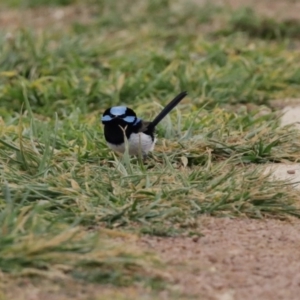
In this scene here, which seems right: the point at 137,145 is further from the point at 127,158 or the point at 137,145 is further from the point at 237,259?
the point at 237,259

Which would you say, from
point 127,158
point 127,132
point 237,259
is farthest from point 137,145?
point 237,259

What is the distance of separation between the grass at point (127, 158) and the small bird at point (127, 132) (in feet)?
0.29

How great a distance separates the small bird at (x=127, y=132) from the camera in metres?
5.48

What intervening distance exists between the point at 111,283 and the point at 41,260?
0.29m

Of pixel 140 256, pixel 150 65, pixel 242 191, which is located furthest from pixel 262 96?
pixel 140 256

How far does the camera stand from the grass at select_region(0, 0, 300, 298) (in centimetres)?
388

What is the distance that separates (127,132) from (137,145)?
124mm

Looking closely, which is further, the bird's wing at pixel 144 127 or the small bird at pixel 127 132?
the bird's wing at pixel 144 127

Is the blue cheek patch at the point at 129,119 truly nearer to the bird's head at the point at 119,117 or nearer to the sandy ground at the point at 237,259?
the bird's head at the point at 119,117

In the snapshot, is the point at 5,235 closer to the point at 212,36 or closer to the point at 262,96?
the point at 262,96

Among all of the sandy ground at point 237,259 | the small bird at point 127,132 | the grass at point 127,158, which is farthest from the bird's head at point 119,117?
the sandy ground at point 237,259

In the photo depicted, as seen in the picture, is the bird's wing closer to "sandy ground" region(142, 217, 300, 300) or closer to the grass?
the grass

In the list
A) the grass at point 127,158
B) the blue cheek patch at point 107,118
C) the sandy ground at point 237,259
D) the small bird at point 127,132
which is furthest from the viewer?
the blue cheek patch at point 107,118

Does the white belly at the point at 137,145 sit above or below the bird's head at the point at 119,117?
below
